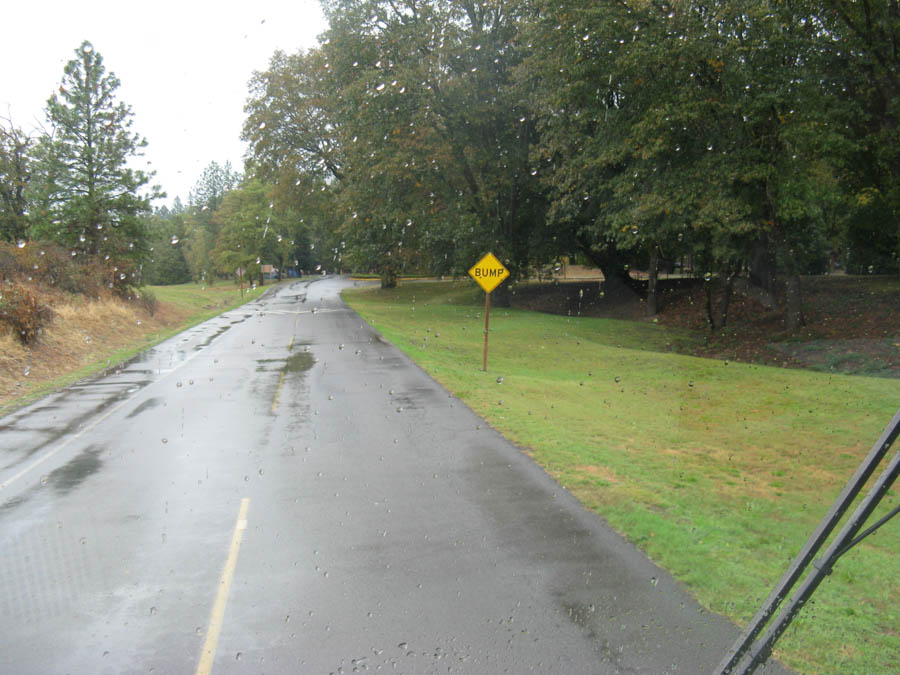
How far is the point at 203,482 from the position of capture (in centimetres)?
782

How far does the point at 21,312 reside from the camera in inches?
692

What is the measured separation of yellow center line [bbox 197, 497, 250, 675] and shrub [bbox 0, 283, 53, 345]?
14.1 m

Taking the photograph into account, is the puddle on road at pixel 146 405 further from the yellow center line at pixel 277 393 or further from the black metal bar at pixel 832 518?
the black metal bar at pixel 832 518

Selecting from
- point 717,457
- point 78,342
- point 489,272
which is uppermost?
point 489,272

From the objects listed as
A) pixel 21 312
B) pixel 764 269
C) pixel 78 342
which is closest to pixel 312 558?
pixel 21 312

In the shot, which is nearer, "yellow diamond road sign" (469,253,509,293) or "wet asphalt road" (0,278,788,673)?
"wet asphalt road" (0,278,788,673)

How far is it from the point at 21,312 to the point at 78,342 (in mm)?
3022

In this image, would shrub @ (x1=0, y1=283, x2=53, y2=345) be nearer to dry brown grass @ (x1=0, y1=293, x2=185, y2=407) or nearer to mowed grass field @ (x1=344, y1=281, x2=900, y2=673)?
dry brown grass @ (x1=0, y1=293, x2=185, y2=407)

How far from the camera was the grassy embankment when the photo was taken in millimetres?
15019

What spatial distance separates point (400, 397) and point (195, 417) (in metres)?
3.80

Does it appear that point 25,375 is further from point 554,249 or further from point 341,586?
point 554,249

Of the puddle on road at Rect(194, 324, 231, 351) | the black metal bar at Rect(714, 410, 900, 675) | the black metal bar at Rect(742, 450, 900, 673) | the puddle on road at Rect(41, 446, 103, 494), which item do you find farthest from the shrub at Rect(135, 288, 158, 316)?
the black metal bar at Rect(742, 450, 900, 673)

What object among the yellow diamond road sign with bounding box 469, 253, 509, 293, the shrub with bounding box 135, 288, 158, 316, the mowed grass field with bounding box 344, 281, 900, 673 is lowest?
the mowed grass field with bounding box 344, 281, 900, 673

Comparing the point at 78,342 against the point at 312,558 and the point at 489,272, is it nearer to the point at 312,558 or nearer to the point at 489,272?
the point at 489,272
